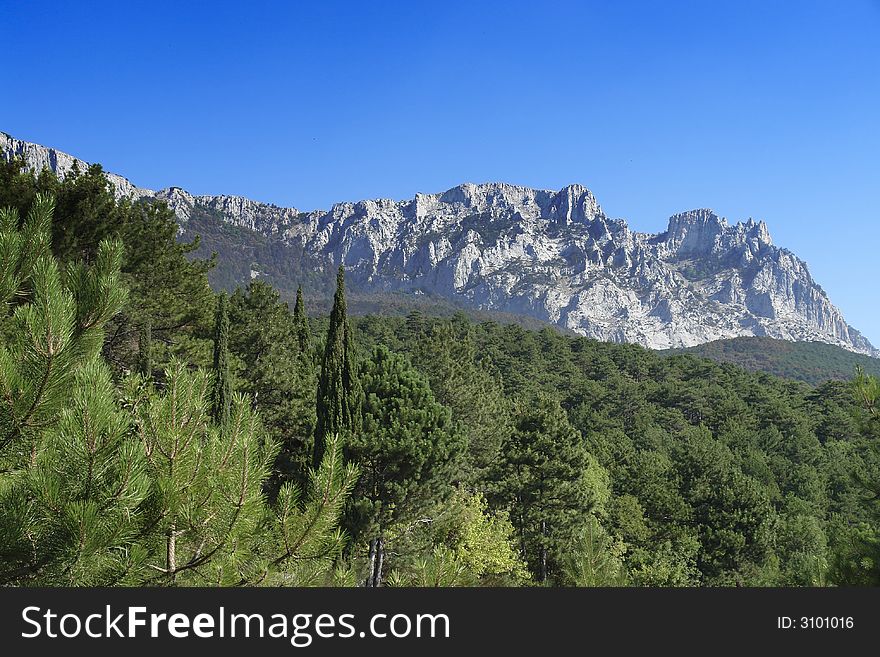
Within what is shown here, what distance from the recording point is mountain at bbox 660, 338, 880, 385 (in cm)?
13162

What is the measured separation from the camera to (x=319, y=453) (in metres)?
15.2

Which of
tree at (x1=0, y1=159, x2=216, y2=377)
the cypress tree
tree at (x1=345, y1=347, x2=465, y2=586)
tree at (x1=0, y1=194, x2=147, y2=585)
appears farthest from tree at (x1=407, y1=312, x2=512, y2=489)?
tree at (x1=0, y1=194, x2=147, y2=585)

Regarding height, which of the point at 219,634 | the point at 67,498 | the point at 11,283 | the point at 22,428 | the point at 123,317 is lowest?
the point at 219,634

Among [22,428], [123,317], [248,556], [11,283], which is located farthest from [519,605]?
[123,317]

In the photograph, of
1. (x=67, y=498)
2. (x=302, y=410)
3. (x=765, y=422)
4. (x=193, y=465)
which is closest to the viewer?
(x=67, y=498)

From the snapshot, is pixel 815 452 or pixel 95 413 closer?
pixel 95 413

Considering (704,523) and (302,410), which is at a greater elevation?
(302,410)

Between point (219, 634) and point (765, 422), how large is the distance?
54487mm

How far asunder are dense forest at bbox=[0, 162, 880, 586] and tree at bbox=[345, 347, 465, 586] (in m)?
0.06

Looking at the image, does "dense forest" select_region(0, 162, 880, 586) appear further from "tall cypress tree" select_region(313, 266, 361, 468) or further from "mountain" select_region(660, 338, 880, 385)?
"mountain" select_region(660, 338, 880, 385)

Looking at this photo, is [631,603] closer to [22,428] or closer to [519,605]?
[519,605]

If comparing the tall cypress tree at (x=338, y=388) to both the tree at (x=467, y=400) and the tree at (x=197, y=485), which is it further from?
the tree at (x=197, y=485)

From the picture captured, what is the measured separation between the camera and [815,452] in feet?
142

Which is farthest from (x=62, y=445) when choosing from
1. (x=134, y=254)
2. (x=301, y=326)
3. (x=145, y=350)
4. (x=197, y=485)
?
(x=301, y=326)
